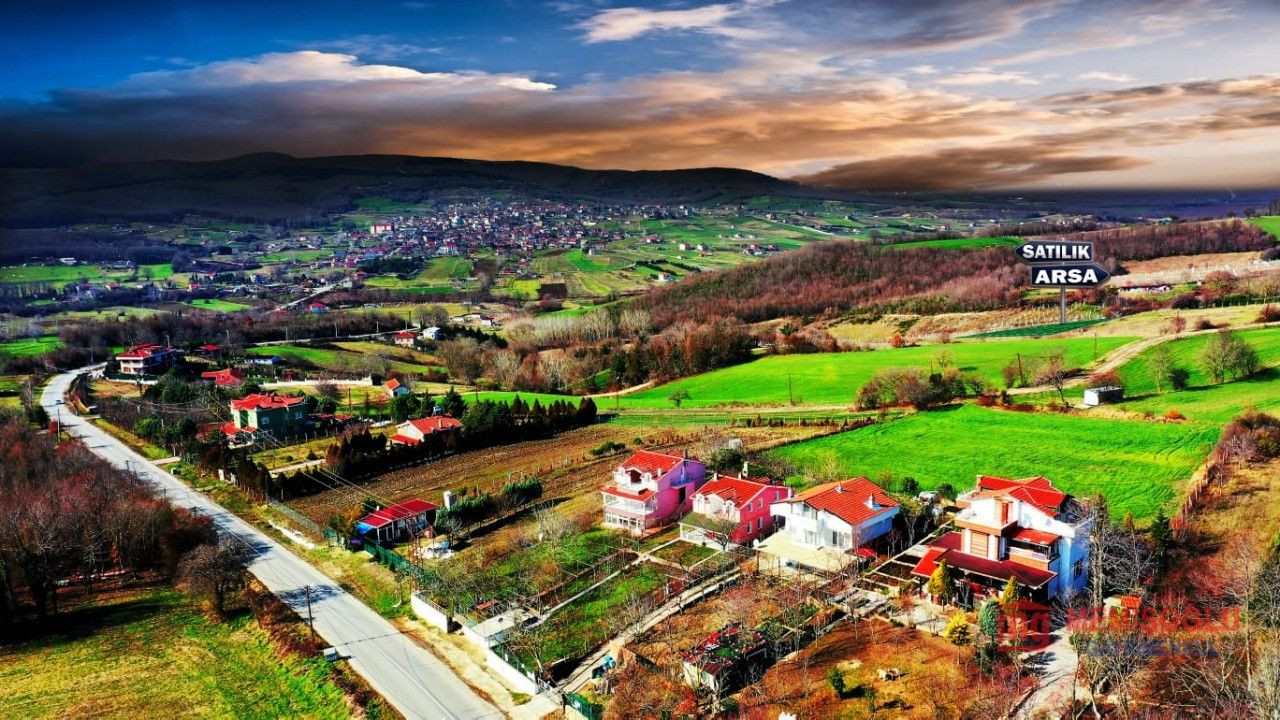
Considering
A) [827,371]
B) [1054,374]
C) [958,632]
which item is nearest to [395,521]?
[958,632]

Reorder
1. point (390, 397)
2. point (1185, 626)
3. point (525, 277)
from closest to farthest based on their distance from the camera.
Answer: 1. point (1185, 626)
2. point (390, 397)
3. point (525, 277)

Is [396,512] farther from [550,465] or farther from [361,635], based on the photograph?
[550,465]

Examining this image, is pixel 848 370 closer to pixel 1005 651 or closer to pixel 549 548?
pixel 549 548

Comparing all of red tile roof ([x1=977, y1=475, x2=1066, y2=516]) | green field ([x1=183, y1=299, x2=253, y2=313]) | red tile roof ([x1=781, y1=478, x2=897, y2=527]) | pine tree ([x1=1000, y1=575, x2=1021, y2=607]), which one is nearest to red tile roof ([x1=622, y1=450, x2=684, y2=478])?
red tile roof ([x1=781, y1=478, x2=897, y2=527])

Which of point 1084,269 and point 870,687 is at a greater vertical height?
point 1084,269

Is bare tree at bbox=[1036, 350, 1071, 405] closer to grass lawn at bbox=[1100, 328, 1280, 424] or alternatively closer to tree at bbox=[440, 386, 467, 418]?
grass lawn at bbox=[1100, 328, 1280, 424]

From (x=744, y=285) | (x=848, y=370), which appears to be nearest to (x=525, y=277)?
(x=744, y=285)

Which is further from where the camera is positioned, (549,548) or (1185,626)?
(549,548)
